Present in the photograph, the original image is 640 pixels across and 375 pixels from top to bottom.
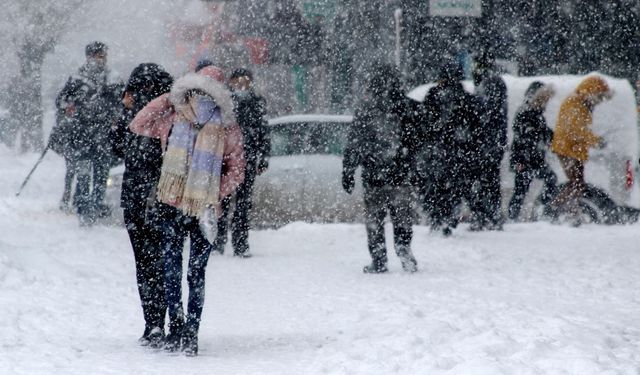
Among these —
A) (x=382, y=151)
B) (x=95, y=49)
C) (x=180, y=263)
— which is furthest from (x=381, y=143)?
(x=95, y=49)

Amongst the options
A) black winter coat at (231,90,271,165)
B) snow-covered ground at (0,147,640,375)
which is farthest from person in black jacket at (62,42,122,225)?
black winter coat at (231,90,271,165)

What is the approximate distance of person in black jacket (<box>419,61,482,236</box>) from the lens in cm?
1223

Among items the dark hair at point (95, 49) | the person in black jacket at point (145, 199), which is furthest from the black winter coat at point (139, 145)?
the dark hair at point (95, 49)

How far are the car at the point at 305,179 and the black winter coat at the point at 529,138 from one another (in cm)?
204

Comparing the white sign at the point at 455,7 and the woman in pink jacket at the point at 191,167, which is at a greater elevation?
the white sign at the point at 455,7

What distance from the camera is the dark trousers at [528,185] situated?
13.8 meters

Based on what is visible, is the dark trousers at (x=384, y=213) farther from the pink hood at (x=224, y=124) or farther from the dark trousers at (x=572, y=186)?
the dark trousers at (x=572, y=186)

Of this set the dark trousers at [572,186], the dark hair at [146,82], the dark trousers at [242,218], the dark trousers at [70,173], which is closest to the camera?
the dark hair at [146,82]

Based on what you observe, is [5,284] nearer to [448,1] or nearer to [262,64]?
[448,1]

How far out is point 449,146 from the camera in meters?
12.7

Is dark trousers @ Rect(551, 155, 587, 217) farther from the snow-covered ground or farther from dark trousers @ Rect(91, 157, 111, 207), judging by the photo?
dark trousers @ Rect(91, 157, 111, 207)

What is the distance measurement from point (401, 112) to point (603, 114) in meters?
5.16

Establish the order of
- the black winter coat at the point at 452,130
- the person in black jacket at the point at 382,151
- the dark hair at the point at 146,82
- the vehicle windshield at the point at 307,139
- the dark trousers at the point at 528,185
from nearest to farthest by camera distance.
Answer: the dark hair at the point at 146,82, the person in black jacket at the point at 382,151, the black winter coat at the point at 452,130, the dark trousers at the point at 528,185, the vehicle windshield at the point at 307,139

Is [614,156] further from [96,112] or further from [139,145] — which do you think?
[139,145]
